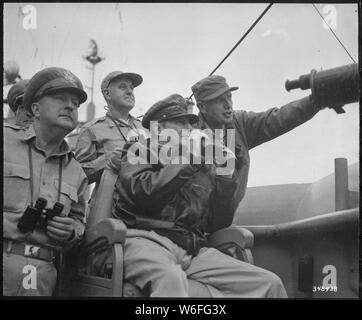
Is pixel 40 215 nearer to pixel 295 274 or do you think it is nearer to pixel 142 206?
pixel 142 206

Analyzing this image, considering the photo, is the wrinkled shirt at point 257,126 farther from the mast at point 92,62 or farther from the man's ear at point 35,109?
the man's ear at point 35,109

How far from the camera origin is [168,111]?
11.8 ft

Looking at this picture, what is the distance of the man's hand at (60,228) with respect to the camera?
3.38m

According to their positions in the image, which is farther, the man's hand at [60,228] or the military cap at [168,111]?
the military cap at [168,111]

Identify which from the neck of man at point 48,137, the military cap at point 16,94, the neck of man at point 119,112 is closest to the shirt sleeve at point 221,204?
the neck of man at point 119,112

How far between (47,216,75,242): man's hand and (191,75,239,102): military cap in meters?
0.95

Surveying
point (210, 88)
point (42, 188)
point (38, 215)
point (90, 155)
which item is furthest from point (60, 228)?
point (210, 88)

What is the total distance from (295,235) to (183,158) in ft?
2.43

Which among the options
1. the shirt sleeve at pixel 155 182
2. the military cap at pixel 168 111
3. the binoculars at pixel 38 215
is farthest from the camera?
the military cap at pixel 168 111

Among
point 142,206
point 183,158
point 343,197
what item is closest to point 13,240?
point 142,206

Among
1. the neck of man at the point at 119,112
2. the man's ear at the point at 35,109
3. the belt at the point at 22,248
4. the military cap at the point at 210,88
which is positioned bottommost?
the belt at the point at 22,248

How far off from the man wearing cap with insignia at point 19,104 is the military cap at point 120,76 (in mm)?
402

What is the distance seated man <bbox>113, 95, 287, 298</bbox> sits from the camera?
3426 millimetres

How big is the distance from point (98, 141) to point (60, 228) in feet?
1.74
